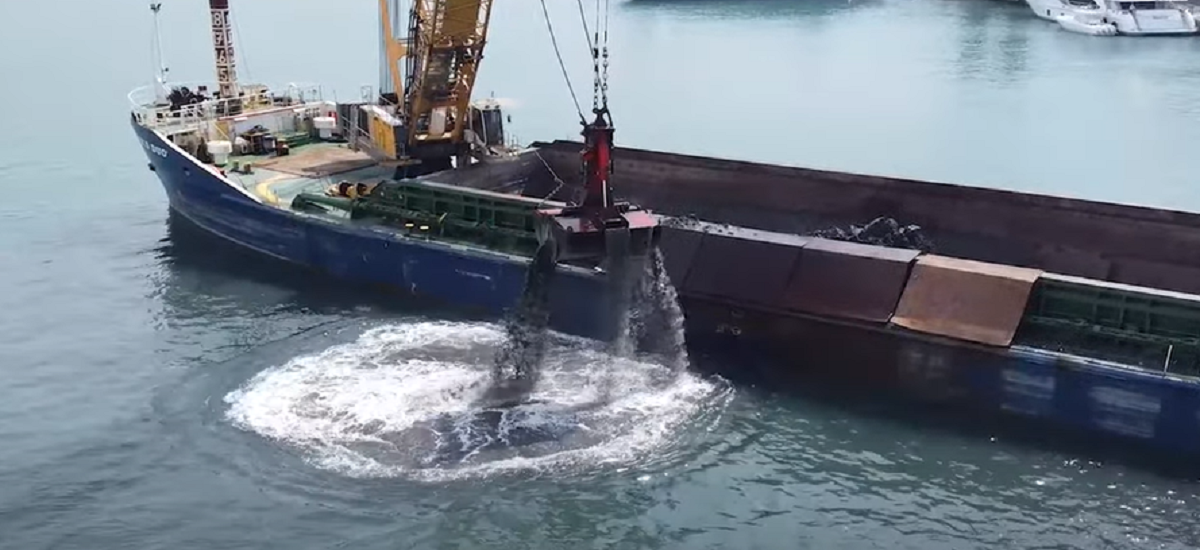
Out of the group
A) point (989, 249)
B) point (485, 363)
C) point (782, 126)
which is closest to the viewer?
point (485, 363)

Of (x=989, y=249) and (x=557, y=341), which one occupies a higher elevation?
(x=989, y=249)

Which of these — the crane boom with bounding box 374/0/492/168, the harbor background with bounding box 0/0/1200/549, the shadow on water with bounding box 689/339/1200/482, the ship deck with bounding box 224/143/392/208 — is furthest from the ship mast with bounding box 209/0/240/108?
the shadow on water with bounding box 689/339/1200/482

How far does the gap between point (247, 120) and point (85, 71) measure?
37.4 meters

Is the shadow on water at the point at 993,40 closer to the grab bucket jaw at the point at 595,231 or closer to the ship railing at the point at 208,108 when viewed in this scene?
the ship railing at the point at 208,108

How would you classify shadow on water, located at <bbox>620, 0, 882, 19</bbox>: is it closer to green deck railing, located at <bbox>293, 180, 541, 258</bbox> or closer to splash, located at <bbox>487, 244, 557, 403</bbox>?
green deck railing, located at <bbox>293, 180, 541, 258</bbox>

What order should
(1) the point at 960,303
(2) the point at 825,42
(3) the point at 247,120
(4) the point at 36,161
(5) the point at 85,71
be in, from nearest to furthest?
(1) the point at 960,303 < (3) the point at 247,120 < (4) the point at 36,161 < (5) the point at 85,71 < (2) the point at 825,42

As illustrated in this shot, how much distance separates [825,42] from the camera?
80.7 metres

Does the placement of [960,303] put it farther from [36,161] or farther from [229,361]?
[36,161]

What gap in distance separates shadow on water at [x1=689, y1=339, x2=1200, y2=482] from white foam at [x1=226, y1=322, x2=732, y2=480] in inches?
39.6

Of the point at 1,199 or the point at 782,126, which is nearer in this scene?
the point at 1,199

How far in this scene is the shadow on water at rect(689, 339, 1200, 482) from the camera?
60.5 feet

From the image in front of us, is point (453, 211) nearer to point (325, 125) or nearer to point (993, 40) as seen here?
point (325, 125)

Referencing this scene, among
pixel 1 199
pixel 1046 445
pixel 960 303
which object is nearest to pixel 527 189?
pixel 960 303

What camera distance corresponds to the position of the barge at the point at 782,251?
1939 centimetres
